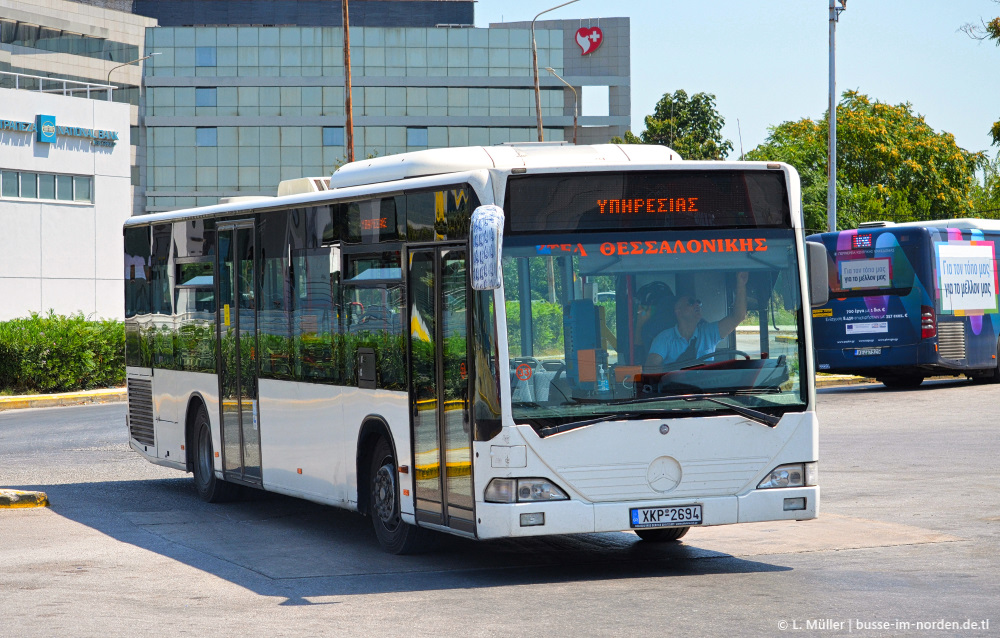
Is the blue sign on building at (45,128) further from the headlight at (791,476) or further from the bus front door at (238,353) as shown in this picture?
the headlight at (791,476)

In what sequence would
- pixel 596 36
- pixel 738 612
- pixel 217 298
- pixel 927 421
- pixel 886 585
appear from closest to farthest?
pixel 738 612
pixel 886 585
pixel 217 298
pixel 927 421
pixel 596 36

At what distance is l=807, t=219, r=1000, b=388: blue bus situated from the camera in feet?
88.6

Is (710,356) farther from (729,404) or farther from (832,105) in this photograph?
(832,105)

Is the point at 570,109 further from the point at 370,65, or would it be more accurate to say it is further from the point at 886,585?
the point at 886,585

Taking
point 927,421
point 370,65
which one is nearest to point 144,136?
point 370,65

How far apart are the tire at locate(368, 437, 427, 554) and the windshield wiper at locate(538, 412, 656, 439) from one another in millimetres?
1730

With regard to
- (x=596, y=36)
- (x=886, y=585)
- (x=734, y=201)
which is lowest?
(x=886, y=585)

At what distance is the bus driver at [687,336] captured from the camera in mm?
9302

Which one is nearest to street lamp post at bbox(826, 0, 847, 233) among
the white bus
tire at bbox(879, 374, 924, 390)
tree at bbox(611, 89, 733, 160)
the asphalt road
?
tire at bbox(879, 374, 924, 390)

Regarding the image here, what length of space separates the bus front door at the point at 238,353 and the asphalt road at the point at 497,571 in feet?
1.87

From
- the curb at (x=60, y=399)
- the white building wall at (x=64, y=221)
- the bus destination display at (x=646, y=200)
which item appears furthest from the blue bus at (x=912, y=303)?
the white building wall at (x=64, y=221)

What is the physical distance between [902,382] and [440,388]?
71.6ft

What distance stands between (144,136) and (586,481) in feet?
277

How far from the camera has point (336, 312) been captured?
11398 mm
